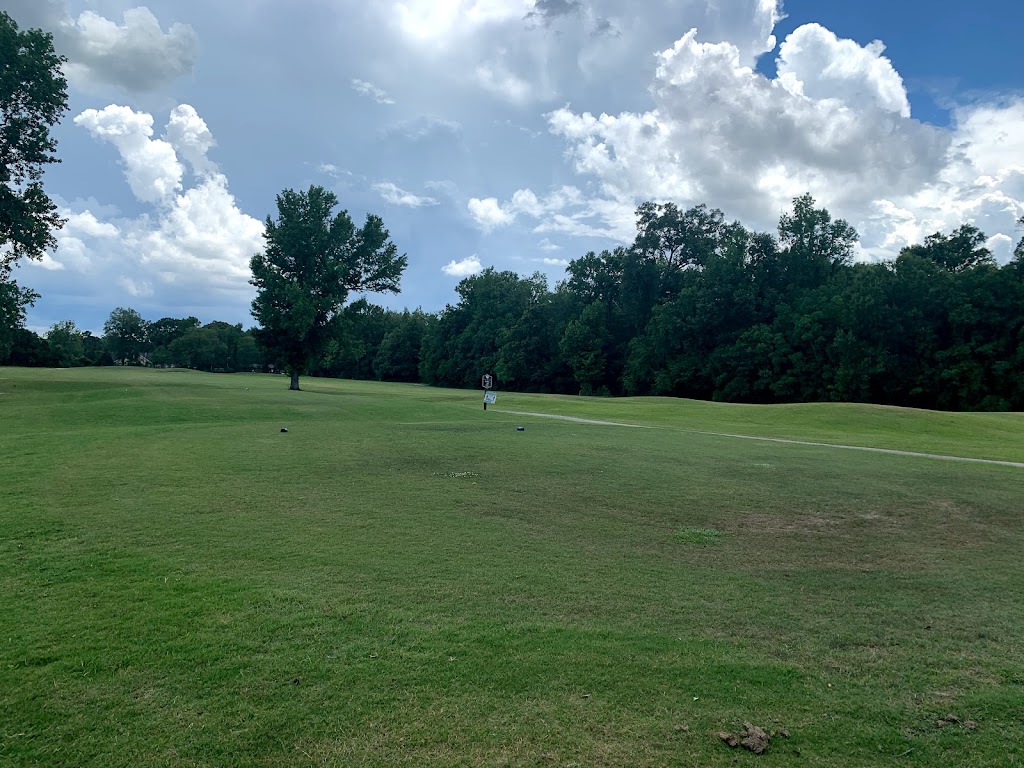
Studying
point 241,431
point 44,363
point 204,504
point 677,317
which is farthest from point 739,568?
point 44,363

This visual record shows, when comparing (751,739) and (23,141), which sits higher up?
(23,141)

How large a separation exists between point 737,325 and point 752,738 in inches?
2861

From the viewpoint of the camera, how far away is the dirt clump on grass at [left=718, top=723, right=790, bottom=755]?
3771 mm

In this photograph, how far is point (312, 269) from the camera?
1986 inches

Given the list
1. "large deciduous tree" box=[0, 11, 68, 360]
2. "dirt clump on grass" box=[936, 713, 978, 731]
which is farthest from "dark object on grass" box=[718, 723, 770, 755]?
"large deciduous tree" box=[0, 11, 68, 360]

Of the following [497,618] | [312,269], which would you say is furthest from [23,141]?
[497,618]

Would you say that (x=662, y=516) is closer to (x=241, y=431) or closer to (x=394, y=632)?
(x=394, y=632)

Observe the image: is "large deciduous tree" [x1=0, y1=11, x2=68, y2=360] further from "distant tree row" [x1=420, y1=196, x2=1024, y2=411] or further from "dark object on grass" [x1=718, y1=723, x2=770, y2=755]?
"distant tree row" [x1=420, y1=196, x2=1024, y2=411]

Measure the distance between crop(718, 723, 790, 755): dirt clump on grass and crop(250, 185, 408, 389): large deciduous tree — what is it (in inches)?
1855

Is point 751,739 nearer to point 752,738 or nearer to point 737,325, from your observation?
point 752,738

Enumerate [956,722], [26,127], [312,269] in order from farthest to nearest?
[312,269], [26,127], [956,722]

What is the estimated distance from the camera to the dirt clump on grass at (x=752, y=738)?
377cm

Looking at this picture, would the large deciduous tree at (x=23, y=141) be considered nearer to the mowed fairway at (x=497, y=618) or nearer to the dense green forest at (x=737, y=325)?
the dense green forest at (x=737, y=325)

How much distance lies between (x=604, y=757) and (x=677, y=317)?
235 ft
